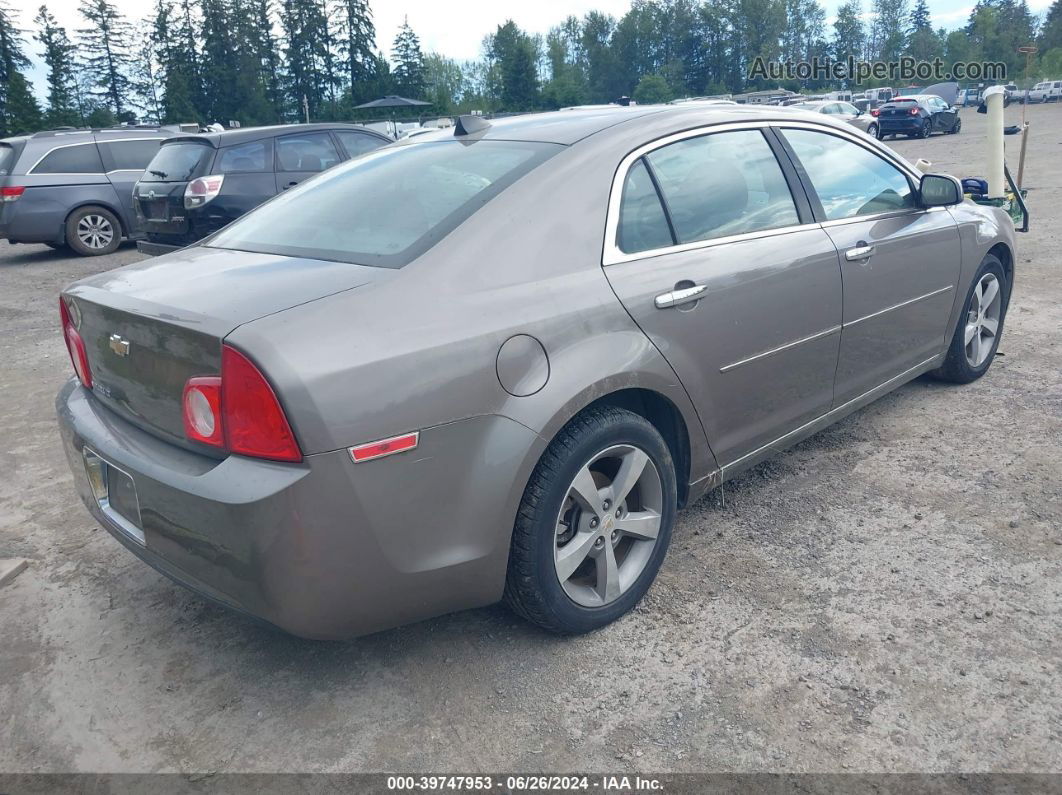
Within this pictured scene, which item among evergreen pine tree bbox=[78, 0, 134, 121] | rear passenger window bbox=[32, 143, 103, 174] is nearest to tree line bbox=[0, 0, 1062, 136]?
evergreen pine tree bbox=[78, 0, 134, 121]

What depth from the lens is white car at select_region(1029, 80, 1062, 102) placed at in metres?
56.8

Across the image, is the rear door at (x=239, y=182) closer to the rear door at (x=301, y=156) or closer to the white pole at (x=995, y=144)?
the rear door at (x=301, y=156)

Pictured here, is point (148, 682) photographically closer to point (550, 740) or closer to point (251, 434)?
point (251, 434)

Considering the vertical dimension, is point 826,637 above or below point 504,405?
below

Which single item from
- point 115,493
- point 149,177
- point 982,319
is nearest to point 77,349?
point 115,493

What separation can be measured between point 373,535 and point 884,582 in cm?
181

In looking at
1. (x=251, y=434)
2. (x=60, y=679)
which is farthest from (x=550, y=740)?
(x=60, y=679)

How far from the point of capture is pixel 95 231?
12.1 meters

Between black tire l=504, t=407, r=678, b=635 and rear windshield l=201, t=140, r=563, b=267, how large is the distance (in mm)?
704

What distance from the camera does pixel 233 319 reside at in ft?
7.25

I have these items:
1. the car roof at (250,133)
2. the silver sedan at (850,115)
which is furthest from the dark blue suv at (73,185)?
the silver sedan at (850,115)

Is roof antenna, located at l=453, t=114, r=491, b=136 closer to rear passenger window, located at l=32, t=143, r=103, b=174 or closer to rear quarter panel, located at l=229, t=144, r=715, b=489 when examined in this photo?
rear quarter panel, located at l=229, t=144, r=715, b=489

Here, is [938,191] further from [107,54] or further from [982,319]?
[107,54]

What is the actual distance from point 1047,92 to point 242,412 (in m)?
68.0
